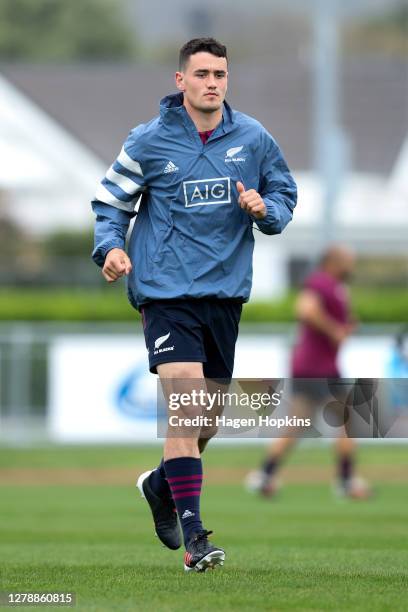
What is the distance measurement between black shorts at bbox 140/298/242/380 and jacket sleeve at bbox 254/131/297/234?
451mm

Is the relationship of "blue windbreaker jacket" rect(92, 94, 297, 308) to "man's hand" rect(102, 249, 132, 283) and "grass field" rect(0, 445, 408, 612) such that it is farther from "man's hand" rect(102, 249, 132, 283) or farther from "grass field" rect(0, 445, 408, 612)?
"grass field" rect(0, 445, 408, 612)

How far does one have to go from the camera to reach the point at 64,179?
122 ft

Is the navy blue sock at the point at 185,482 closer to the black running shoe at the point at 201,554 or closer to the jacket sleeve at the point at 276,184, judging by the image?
the black running shoe at the point at 201,554

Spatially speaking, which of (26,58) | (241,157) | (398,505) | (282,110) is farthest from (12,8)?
(241,157)

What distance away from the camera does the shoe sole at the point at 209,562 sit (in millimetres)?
6480

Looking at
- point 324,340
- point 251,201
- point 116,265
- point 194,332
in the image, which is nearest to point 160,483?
point 194,332

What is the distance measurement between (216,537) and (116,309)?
14.4 m

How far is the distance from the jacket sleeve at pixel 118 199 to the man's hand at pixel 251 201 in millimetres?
524

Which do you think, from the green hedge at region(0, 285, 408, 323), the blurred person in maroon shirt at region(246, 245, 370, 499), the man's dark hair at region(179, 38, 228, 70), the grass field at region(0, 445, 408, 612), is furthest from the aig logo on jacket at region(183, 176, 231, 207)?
the green hedge at region(0, 285, 408, 323)

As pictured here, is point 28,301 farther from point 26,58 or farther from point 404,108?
point 26,58

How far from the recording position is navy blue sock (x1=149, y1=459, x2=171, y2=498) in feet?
23.3

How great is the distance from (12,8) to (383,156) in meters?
31.4

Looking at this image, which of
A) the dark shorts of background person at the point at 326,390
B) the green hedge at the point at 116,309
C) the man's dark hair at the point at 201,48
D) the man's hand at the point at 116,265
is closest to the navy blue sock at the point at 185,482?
the dark shorts of background person at the point at 326,390

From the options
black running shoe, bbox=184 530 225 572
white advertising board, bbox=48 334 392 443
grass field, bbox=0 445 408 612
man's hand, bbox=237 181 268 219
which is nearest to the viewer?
grass field, bbox=0 445 408 612
